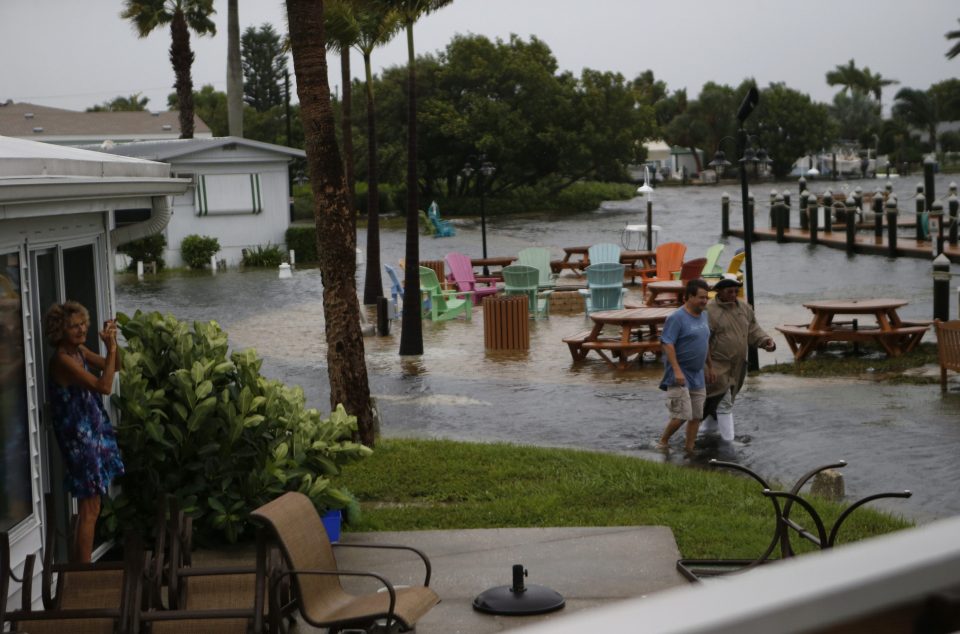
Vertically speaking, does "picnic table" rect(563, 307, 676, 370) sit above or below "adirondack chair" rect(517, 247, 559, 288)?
below

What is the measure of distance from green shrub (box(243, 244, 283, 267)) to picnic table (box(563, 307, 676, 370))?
21.2 m

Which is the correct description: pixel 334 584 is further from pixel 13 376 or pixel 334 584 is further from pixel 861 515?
pixel 861 515

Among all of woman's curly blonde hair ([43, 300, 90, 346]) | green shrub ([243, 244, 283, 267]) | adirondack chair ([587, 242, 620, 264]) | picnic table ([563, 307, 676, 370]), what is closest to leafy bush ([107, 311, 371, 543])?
woman's curly blonde hair ([43, 300, 90, 346])

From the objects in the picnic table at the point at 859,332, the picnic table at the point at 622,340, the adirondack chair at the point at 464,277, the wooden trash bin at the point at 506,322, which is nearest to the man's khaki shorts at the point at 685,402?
the picnic table at the point at 622,340

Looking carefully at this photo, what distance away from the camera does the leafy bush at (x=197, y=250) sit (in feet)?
124

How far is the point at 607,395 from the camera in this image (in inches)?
620

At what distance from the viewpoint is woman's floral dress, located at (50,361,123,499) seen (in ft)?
21.8

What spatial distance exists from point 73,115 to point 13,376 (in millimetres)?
67636

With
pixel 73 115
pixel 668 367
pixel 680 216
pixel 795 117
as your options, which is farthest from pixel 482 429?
pixel 795 117

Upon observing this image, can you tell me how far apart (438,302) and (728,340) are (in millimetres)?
11804

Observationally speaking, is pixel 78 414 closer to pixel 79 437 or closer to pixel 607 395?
pixel 79 437

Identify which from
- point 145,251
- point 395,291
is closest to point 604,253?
point 395,291

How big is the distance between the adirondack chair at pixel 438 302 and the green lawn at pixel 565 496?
1149 centimetres

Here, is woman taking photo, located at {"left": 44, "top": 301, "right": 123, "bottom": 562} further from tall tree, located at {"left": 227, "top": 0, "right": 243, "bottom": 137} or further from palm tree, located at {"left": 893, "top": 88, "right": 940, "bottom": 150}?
palm tree, located at {"left": 893, "top": 88, "right": 940, "bottom": 150}
